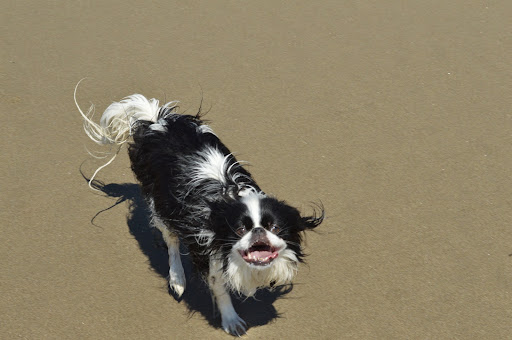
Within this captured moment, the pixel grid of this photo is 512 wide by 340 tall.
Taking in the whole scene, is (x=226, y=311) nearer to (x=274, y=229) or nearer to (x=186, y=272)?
(x=186, y=272)

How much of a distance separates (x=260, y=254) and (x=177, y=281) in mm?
1176

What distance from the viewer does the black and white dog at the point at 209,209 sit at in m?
4.60

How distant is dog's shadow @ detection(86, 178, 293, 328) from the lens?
5402 mm

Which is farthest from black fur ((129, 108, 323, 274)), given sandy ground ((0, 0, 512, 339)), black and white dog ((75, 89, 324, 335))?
sandy ground ((0, 0, 512, 339))

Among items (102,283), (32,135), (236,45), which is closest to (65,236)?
(102,283)

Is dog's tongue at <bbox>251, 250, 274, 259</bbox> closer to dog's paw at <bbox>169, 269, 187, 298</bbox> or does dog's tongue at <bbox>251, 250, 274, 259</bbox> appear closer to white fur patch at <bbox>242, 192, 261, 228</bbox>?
white fur patch at <bbox>242, 192, 261, 228</bbox>

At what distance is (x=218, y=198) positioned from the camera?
495 centimetres

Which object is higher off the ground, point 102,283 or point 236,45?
point 236,45

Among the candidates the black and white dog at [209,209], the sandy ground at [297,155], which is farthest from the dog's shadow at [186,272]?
the black and white dog at [209,209]

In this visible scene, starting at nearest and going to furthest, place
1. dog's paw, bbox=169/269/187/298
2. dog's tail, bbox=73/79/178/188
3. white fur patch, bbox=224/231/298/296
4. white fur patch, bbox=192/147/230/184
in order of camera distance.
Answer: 1. white fur patch, bbox=224/231/298/296
2. white fur patch, bbox=192/147/230/184
3. dog's paw, bbox=169/269/187/298
4. dog's tail, bbox=73/79/178/188

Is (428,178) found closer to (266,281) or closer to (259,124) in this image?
(259,124)

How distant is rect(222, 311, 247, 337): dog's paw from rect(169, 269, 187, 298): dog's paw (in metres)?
0.46

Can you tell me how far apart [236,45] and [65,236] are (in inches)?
132

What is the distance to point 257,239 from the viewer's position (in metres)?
4.51
